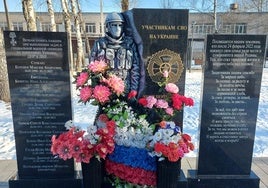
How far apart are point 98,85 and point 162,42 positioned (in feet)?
4.21

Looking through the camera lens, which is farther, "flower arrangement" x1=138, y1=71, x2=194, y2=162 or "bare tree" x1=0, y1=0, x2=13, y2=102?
"bare tree" x1=0, y1=0, x2=13, y2=102

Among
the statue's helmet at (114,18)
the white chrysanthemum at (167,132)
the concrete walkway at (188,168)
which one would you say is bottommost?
the concrete walkway at (188,168)

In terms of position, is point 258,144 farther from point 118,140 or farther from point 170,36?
point 118,140

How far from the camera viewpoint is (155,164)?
2357 millimetres

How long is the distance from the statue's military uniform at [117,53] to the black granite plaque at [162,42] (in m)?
0.19

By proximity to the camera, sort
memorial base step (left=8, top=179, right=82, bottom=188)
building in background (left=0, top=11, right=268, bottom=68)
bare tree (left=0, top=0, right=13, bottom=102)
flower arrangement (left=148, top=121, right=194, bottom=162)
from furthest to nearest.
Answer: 1. building in background (left=0, top=11, right=268, bottom=68)
2. bare tree (left=0, top=0, right=13, bottom=102)
3. memorial base step (left=8, top=179, right=82, bottom=188)
4. flower arrangement (left=148, top=121, right=194, bottom=162)

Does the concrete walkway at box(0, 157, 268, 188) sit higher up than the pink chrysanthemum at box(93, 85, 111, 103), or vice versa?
the pink chrysanthemum at box(93, 85, 111, 103)

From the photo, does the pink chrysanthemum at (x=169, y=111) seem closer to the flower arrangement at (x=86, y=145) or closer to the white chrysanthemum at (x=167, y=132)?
the white chrysanthemum at (x=167, y=132)

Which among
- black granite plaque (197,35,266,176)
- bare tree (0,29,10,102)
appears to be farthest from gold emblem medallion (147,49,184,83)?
bare tree (0,29,10,102)

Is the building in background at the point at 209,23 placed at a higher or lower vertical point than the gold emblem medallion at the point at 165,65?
higher

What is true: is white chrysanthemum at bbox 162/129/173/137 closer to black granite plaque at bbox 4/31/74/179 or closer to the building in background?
black granite plaque at bbox 4/31/74/179

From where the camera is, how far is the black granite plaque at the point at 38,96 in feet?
9.75

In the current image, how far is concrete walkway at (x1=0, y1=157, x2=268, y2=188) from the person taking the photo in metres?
3.58

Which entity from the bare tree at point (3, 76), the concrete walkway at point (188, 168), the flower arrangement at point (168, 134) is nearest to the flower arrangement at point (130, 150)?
the flower arrangement at point (168, 134)
